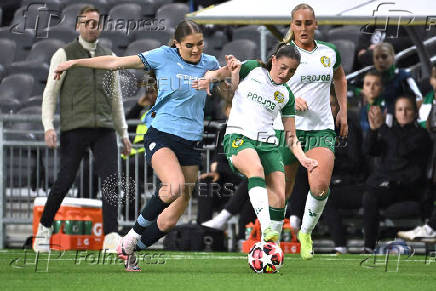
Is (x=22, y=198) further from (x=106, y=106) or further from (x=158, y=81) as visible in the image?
(x=158, y=81)

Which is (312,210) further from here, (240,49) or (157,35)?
(157,35)

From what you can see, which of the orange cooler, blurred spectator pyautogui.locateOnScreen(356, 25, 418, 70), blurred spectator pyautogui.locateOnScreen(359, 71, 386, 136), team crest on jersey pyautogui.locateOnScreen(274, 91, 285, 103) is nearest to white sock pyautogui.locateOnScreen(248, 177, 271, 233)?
team crest on jersey pyautogui.locateOnScreen(274, 91, 285, 103)

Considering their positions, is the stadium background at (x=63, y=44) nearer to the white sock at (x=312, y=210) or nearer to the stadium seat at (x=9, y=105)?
the stadium seat at (x=9, y=105)

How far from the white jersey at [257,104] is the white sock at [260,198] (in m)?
0.46

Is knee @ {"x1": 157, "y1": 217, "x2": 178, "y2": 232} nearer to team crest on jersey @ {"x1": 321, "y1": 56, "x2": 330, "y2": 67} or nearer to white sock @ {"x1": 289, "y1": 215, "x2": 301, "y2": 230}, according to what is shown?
team crest on jersey @ {"x1": 321, "y1": 56, "x2": 330, "y2": 67}

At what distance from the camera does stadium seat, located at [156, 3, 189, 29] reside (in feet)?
61.5

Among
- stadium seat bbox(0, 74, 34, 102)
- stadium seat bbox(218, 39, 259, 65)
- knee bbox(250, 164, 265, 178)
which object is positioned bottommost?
knee bbox(250, 164, 265, 178)

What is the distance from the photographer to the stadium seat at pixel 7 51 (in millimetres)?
20531

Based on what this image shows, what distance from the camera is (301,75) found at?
9938mm

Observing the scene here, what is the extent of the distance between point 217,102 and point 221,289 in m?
8.19

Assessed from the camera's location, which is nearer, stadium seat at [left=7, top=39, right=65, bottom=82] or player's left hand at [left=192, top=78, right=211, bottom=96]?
player's left hand at [left=192, top=78, right=211, bottom=96]

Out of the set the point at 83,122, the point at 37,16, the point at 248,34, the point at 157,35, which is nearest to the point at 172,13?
the point at 157,35

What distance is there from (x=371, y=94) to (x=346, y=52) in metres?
3.66

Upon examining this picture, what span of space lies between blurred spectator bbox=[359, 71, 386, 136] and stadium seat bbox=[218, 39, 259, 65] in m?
4.01
